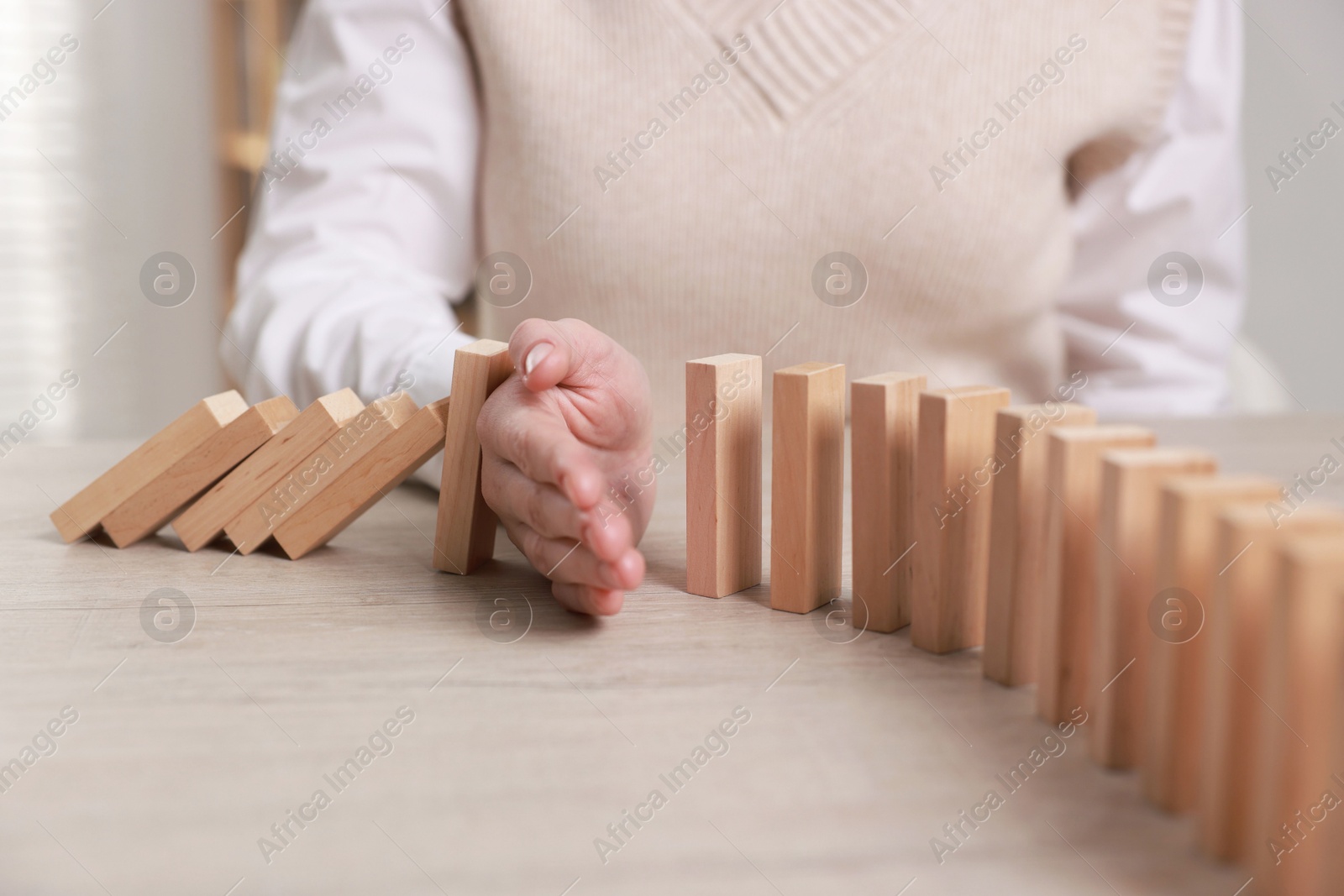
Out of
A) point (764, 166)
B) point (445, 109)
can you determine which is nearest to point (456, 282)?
point (445, 109)

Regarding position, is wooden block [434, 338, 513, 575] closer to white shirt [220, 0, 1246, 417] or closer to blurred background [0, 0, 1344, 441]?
white shirt [220, 0, 1246, 417]

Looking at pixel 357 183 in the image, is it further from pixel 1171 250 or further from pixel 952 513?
pixel 1171 250

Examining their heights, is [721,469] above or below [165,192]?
below

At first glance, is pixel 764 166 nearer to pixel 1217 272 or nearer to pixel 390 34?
pixel 390 34

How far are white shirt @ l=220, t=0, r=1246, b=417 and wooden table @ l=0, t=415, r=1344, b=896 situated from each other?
450 millimetres

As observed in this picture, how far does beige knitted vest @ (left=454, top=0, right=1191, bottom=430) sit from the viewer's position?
1174 millimetres

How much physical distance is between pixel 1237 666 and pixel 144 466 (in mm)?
694

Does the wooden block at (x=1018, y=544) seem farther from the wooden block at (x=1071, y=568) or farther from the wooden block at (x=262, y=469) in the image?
the wooden block at (x=262, y=469)

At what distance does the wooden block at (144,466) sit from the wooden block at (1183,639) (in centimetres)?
60

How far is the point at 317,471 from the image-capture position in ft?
2.28

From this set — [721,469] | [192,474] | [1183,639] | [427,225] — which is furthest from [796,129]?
[1183,639]

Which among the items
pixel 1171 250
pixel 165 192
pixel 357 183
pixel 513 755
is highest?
pixel 165 192

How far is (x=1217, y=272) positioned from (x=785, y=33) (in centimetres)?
71

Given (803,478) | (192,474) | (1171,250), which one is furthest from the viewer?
(1171,250)
